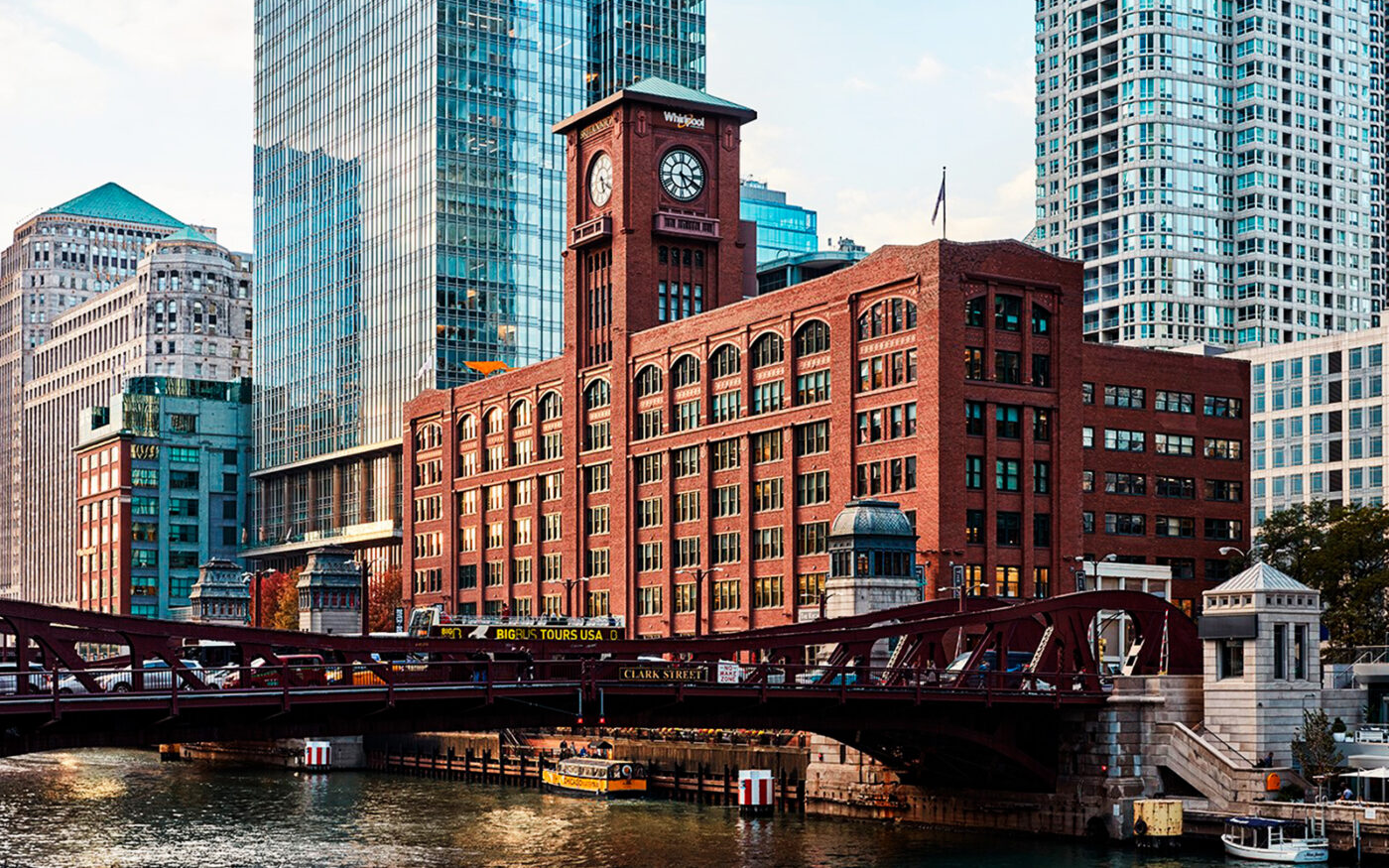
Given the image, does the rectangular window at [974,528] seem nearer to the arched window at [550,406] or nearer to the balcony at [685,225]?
the balcony at [685,225]

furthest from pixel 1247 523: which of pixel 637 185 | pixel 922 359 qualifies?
pixel 637 185

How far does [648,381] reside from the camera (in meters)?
152

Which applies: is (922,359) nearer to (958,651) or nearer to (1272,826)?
(958,651)

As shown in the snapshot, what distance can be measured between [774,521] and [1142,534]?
24.3 meters

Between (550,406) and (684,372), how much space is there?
20972mm

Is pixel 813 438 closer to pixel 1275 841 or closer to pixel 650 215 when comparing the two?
pixel 650 215

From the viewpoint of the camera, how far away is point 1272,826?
251ft

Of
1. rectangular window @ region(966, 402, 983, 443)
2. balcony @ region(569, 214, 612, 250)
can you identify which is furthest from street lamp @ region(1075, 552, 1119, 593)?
balcony @ region(569, 214, 612, 250)

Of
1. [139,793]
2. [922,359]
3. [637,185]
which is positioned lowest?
[139,793]

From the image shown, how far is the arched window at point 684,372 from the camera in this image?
481 ft

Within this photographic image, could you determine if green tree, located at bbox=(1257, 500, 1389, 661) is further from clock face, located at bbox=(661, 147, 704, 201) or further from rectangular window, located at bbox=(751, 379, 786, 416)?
clock face, located at bbox=(661, 147, 704, 201)

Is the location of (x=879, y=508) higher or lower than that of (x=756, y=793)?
higher

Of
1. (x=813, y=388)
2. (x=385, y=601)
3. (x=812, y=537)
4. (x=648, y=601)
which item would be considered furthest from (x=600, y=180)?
(x=385, y=601)

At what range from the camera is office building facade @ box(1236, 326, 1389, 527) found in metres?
186
